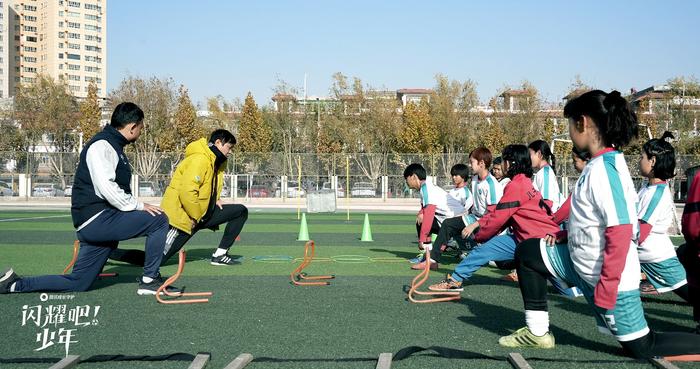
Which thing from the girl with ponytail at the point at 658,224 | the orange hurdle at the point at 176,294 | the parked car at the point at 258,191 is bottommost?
the parked car at the point at 258,191

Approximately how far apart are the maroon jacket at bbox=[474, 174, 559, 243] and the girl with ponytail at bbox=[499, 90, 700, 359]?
2215 mm

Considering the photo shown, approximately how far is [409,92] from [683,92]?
218 ft

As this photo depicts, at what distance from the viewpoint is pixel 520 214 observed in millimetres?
7035

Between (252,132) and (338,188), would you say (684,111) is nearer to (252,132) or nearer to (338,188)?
(338,188)

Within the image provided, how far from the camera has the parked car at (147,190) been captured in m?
42.4

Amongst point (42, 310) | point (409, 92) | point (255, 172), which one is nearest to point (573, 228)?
point (42, 310)

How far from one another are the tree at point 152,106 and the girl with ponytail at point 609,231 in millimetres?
50480

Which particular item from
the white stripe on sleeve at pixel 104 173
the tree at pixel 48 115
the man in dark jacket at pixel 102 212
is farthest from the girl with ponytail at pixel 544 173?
the tree at pixel 48 115

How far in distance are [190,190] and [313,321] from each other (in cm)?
308

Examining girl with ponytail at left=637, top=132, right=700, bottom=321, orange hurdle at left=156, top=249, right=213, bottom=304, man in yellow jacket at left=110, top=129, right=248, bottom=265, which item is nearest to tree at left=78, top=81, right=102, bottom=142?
man in yellow jacket at left=110, top=129, right=248, bottom=265

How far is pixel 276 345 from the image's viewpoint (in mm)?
5164

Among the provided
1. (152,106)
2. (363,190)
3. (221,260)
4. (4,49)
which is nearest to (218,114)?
(152,106)

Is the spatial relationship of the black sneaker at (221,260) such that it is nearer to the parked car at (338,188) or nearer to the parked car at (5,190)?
the parked car at (338,188)

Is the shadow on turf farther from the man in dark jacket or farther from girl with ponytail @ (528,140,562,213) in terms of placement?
the man in dark jacket
